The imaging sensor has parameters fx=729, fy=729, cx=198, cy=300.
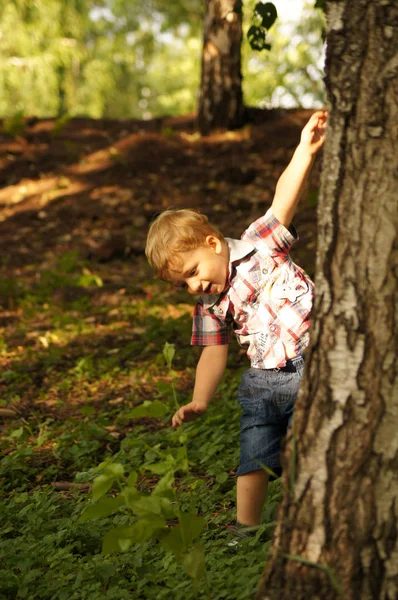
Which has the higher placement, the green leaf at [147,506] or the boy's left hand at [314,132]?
the boy's left hand at [314,132]

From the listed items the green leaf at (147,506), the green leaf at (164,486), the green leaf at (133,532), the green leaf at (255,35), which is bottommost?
the green leaf at (133,532)

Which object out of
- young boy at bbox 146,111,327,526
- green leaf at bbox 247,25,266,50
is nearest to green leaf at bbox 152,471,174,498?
young boy at bbox 146,111,327,526

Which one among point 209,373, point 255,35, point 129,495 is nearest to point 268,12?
point 255,35

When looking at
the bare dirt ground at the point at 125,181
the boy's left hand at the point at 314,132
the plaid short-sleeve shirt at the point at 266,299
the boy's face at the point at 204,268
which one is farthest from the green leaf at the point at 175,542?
the bare dirt ground at the point at 125,181

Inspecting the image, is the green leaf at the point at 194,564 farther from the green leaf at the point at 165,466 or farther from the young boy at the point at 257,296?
the young boy at the point at 257,296

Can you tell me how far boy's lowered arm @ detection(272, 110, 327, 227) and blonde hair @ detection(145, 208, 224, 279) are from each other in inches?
11.5

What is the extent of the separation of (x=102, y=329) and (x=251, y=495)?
3907 mm

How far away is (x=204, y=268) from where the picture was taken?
3.06m

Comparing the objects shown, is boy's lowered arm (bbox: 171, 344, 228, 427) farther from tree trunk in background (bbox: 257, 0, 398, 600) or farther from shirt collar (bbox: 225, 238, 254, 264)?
tree trunk in background (bbox: 257, 0, 398, 600)

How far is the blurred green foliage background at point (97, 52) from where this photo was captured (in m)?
14.9

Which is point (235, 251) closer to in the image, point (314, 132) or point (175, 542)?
point (314, 132)

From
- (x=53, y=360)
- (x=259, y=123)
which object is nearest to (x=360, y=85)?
(x=53, y=360)

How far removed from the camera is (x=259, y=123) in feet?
36.4

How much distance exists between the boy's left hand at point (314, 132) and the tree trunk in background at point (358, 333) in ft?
2.92
